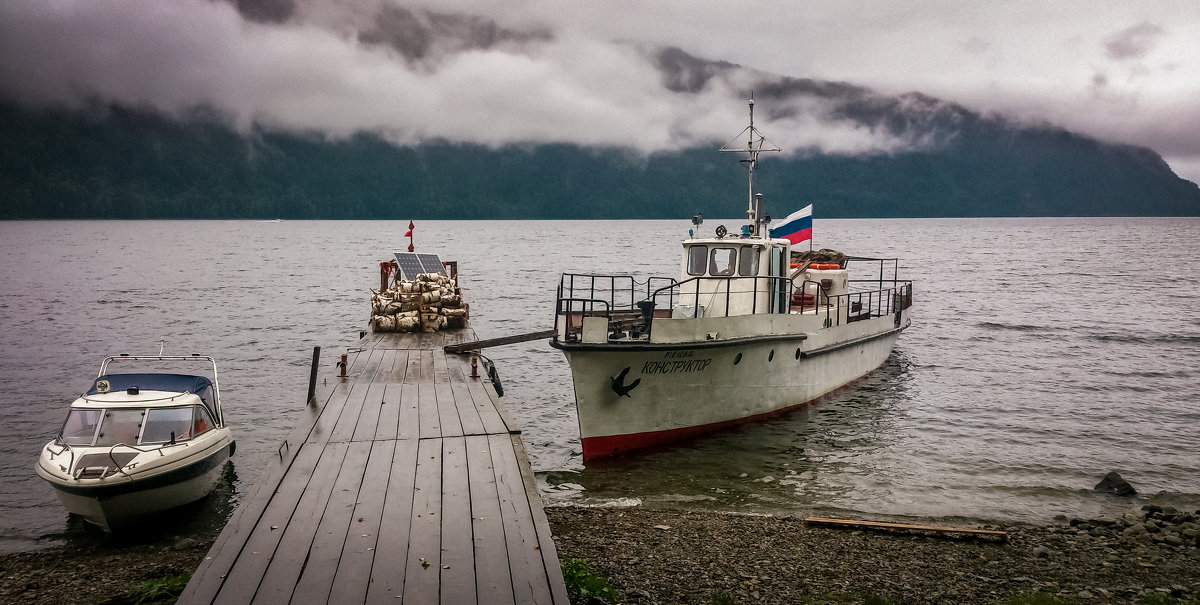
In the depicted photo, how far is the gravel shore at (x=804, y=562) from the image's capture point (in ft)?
29.8

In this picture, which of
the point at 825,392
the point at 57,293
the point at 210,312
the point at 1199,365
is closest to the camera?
the point at 825,392

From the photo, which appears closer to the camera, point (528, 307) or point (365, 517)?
point (365, 517)

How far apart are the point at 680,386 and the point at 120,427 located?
966 cm

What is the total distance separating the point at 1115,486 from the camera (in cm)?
1394

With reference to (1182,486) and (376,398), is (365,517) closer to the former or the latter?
(376,398)

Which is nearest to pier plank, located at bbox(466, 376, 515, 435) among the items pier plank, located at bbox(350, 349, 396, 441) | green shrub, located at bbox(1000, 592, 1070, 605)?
pier plank, located at bbox(350, 349, 396, 441)

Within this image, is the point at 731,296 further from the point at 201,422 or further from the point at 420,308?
the point at 201,422

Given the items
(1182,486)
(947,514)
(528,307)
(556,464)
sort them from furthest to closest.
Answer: (528,307)
(556,464)
(1182,486)
(947,514)

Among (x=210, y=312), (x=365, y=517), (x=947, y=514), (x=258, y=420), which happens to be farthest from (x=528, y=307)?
(x=365, y=517)

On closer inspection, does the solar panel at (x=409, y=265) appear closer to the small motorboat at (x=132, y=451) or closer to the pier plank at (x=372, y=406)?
the pier plank at (x=372, y=406)

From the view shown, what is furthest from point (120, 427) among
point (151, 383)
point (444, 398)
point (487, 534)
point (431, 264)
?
point (431, 264)

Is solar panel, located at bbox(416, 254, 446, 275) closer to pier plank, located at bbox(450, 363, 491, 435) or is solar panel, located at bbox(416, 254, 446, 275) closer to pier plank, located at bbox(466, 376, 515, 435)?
pier plank, located at bbox(450, 363, 491, 435)

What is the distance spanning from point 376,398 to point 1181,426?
18.1 meters

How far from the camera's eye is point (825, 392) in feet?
65.6
